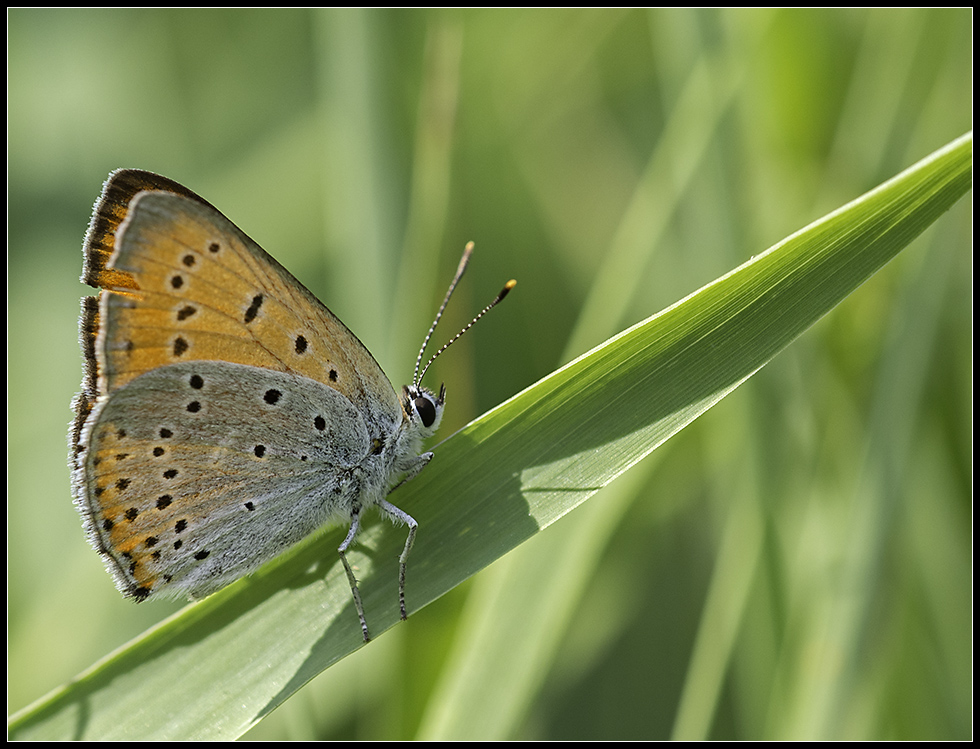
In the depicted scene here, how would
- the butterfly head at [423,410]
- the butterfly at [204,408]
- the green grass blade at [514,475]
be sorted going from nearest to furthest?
1. the green grass blade at [514,475]
2. the butterfly at [204,408]
3. the butterfly head at [423,410]

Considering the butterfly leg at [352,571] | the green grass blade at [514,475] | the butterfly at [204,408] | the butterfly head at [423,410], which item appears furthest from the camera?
the butterfly head at [423,410]

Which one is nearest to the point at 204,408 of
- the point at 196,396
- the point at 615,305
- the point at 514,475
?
the point at 196,396

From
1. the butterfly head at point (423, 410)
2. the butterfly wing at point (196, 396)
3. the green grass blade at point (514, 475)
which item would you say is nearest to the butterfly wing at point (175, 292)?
the butterfly wing at point (196, 396)

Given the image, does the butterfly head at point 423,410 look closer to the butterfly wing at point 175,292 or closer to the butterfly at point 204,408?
the butterfly at point 204,408

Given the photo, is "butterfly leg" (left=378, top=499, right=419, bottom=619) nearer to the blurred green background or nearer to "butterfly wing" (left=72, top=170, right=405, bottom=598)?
"butterfly wing" (left=72, top=170, right=405, bottom=598)

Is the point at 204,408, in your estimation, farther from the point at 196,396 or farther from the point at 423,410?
the point at 423,410

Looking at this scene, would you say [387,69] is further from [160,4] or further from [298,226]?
[160,4]

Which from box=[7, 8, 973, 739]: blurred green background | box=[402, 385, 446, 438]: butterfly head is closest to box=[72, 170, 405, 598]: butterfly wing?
box=[402, 385, 446, 438]: butterfly head
